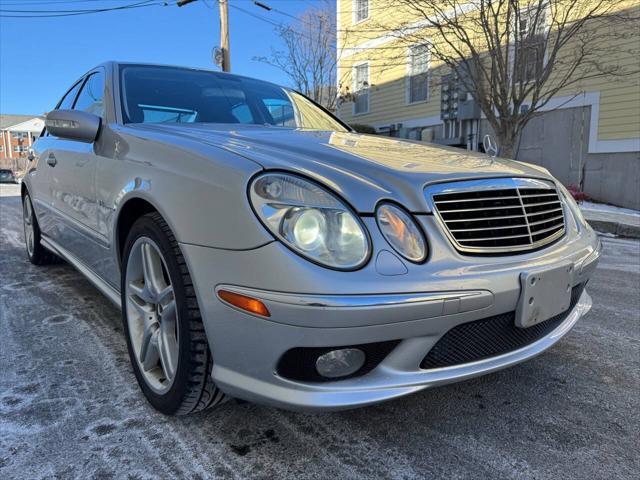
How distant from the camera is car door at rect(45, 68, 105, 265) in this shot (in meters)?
2.62

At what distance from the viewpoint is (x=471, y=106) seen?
489 inches

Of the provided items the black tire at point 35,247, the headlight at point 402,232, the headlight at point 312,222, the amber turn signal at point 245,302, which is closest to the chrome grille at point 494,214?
the headlight at point 402,232

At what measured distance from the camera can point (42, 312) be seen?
10.4 feet

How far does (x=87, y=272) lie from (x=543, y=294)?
2.42 meters

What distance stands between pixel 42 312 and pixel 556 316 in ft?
9.84

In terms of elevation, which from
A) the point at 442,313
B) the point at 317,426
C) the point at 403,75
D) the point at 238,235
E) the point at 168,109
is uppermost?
the point at 403,75

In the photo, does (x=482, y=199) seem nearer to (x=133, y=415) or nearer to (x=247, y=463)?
(x=247, y=463)

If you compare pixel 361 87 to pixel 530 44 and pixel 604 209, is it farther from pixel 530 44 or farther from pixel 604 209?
pixel 604 209

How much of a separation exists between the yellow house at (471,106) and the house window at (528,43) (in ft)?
0.56

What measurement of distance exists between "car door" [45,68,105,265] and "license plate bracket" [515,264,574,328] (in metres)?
2.00

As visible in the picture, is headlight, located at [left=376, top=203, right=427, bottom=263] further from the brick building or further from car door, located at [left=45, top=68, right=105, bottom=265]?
the brick building

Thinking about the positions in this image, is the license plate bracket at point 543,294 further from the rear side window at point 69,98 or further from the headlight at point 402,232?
the rear side window at point 69,98

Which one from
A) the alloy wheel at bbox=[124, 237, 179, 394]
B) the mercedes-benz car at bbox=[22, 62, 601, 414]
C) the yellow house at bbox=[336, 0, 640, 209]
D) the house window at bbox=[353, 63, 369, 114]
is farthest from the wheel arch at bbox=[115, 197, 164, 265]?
the house window at bbox=[353, 63, 369, 114]

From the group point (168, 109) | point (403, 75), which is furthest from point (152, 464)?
point (403, 75)
